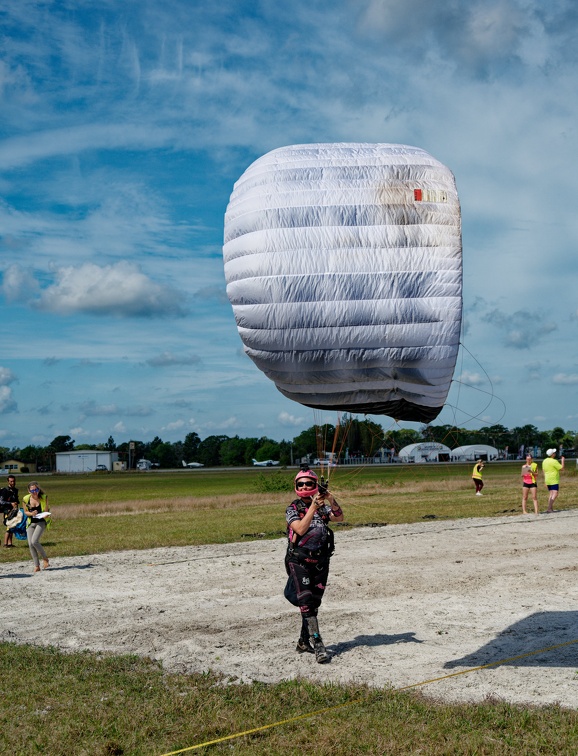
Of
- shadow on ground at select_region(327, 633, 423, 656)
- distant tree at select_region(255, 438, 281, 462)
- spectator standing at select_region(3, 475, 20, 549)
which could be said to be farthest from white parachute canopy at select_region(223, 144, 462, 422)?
distant tree at select_region(255, 438, 281, 462)

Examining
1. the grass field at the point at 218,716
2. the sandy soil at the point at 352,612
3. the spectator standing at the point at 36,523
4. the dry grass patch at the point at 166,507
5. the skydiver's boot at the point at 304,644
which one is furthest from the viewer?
the dry grass patch at the point at 166,507

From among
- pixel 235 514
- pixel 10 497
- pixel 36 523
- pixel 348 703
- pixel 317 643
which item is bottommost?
pixel 235 514

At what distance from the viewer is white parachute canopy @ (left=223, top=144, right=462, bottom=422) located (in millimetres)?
7754

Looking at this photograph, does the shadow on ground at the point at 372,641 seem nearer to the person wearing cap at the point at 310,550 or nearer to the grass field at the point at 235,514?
the person wearing cap at the point at 310,550

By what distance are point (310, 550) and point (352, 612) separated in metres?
2.85

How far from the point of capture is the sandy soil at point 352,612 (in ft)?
27.7

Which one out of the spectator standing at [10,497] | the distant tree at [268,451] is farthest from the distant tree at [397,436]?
the distant tree at [268,451]

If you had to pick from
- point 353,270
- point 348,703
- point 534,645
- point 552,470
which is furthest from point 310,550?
point 552,470

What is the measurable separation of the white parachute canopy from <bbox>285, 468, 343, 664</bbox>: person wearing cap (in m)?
1.18

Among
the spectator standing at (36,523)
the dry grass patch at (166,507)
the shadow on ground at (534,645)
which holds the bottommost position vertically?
the dry grass patch at (166,507)

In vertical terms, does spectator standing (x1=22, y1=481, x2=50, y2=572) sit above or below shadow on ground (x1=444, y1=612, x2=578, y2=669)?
above

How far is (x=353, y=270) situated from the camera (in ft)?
25.4

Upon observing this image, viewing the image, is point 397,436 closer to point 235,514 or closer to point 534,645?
point 235,514

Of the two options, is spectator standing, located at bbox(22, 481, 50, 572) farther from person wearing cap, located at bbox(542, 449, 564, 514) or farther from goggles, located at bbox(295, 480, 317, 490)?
person wearing cap, located at bbox(542, 449, 564, 514)
